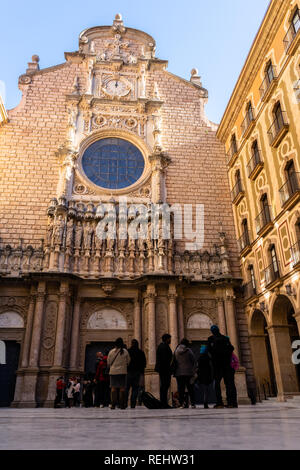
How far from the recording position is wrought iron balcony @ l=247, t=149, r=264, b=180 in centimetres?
1460

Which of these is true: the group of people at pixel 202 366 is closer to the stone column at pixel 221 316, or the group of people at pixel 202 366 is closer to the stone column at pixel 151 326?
the stone column at pixel 151 326

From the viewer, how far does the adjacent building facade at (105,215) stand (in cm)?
1421

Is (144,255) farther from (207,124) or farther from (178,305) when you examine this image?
(207,124)

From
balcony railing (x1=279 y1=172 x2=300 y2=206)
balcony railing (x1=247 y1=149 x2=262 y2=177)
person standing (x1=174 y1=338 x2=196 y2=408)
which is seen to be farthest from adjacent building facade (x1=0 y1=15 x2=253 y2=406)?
person standing (x1=174 y1=338 x2=196 y2=408)

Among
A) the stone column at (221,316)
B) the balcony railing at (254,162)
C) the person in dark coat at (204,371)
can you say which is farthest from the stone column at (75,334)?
the balcony railing at (254,162)

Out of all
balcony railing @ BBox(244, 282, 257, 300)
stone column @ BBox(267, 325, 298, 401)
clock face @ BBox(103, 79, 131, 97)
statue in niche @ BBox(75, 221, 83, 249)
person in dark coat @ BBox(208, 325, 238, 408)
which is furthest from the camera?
clock face @ BBox(103, 79, 131, 97)

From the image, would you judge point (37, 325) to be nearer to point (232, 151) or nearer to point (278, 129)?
point (278, 129)

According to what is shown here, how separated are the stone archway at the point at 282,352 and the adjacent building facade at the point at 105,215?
6.35ft

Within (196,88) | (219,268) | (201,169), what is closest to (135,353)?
(219,268)

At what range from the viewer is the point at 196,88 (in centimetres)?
2036

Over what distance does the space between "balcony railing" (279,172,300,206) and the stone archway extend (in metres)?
3.34

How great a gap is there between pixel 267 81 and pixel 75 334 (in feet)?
40.8

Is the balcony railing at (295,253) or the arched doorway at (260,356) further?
the arched doorway at (260,356)

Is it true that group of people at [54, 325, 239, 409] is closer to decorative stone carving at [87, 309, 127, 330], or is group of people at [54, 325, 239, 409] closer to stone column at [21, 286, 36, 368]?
stone column at [21, 286, 36, 368]
